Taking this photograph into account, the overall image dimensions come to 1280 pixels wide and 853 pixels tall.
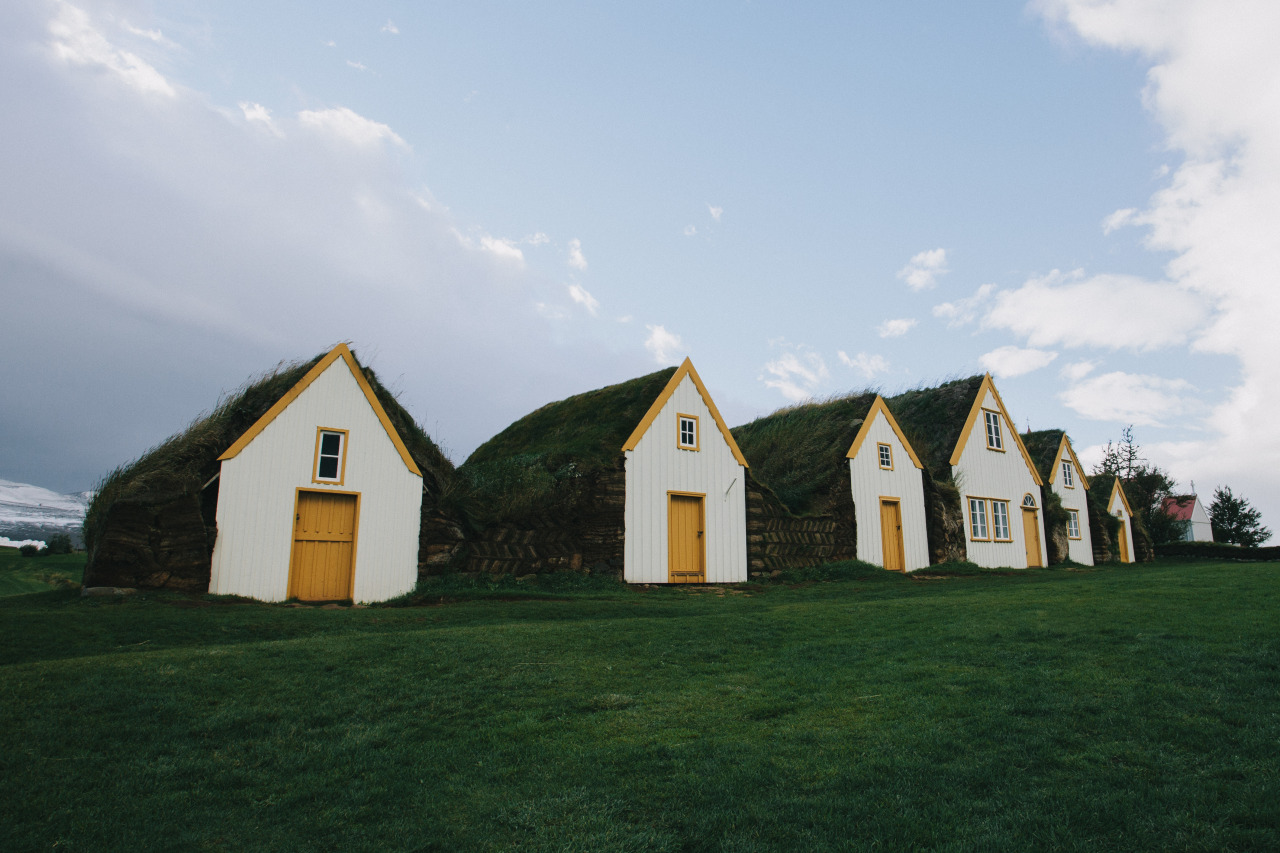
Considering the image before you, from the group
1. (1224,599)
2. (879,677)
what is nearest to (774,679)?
(879,677)

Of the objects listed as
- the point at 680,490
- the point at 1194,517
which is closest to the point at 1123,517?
the point at 680,490

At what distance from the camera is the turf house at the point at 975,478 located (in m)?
25.9

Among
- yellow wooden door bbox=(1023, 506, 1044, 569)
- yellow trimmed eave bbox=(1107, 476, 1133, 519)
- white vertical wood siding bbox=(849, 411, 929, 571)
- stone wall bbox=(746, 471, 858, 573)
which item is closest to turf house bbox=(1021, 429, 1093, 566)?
yellow wooden door bbox=(1023, 506, 1044, 569)

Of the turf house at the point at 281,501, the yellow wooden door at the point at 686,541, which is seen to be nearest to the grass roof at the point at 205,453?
the turf house at the point at 281,501

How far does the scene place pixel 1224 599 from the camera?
10547 millimetres

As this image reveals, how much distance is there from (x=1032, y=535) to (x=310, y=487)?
Answer: 27375mm

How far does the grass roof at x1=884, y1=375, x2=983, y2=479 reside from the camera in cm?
2759

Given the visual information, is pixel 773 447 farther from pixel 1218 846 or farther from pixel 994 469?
pixel 1218 846

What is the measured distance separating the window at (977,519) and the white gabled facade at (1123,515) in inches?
533

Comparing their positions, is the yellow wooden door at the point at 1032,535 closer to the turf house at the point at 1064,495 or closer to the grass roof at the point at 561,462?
the turf house at the point at 1064,495

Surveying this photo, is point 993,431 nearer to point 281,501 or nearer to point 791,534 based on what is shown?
point 791,534

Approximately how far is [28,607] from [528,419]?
16555 mm

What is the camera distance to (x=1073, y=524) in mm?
32969

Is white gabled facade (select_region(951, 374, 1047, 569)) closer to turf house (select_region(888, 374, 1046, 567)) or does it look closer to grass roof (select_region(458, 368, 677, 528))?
turf house (select_region(888, 374, 1046, 567))
